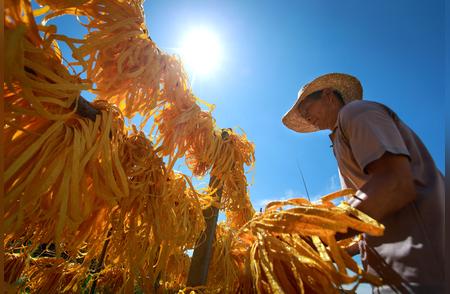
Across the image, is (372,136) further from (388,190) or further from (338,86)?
(338,86)

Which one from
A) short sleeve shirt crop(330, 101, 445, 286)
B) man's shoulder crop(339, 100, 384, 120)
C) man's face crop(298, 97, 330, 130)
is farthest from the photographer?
man's face crop(298, 97, 330, 130)

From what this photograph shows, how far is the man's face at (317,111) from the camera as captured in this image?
1193 millimetres

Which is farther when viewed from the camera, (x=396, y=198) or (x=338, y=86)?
(x=338, y=86)

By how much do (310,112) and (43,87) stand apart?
1.07 m

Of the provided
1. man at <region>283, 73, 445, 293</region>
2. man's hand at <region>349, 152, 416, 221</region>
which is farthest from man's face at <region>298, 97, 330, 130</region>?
man's hand at <region>349, 152, 416, 221</region>

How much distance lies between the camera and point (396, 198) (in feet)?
2.12

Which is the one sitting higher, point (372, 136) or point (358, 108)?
point (358, 108)

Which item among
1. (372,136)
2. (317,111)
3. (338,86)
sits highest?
(338,86)

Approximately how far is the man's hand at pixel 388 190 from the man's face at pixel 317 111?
1.80ft

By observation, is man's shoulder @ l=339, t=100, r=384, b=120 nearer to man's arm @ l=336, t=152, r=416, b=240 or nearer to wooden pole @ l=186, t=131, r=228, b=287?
man's arm @ l=336, t=152, r=416, b=240

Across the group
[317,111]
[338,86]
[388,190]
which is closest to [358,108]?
[388,190]

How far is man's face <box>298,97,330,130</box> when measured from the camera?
3.91ft

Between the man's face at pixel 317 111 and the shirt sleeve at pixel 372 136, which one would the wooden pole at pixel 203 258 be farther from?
the shirt sleeve at pixel 372 136

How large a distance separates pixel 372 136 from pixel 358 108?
12 cm
